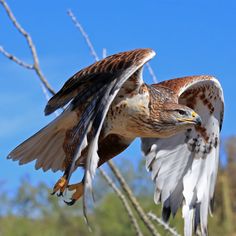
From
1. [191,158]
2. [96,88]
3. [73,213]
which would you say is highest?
[96,88]

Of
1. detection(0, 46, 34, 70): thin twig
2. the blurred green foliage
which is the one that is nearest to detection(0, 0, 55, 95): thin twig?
detection(0, 46, 34, 70): thin twig

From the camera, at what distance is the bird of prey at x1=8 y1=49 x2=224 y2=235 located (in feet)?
16.4

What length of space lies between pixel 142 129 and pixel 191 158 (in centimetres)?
121

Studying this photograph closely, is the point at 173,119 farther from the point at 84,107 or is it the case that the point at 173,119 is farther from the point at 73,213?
the point at 73,213

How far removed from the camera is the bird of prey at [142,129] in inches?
196

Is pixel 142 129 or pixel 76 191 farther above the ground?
pixel 142 129

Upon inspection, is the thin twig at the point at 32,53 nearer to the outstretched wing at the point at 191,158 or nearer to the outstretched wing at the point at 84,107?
the outstretched wing at the point at 84,107

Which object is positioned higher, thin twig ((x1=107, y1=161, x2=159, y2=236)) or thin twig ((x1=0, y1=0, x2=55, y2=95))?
thin twig ((x1=0, y1=0, x2=55, y2=95))

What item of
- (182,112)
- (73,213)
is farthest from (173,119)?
(73,213)

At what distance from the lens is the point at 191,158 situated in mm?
6855

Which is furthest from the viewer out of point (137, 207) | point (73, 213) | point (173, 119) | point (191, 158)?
point (73, 213)

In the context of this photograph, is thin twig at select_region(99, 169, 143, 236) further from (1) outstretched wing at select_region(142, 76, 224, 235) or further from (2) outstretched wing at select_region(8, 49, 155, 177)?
(1) outstretched wing at select_region(142, 76, 224, 235)

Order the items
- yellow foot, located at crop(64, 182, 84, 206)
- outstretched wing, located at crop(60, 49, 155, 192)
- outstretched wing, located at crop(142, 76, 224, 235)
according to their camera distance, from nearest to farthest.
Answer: outstretched wing, located at crop(60, 49, 155, 192) → yellow foot, located at crop(64, 182, 84, 206) → outstretched wing, located at crop(142, 76, 224, 235)

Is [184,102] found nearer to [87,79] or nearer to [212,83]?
[212,83]
